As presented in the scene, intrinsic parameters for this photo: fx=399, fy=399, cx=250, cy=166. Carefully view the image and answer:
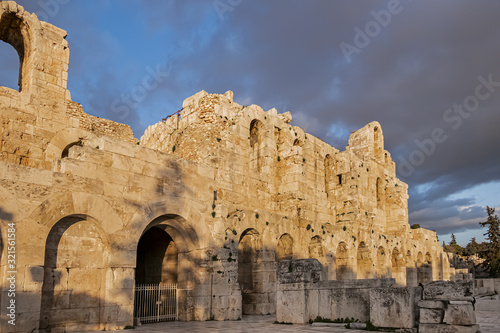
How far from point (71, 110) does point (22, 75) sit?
2269 millimetres

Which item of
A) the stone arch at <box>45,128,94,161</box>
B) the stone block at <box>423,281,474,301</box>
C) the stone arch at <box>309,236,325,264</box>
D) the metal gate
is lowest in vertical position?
the metal gate

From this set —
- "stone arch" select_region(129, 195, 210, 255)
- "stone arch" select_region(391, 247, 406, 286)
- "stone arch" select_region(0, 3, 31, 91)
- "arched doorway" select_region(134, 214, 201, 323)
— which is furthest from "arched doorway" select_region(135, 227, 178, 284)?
"stone arch" select_region(391, 247, 406, 286)

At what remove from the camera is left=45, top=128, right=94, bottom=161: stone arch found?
14064mm

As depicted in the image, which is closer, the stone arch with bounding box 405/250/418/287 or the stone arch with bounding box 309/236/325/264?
the stone arch with bounding box 309/236/325/264

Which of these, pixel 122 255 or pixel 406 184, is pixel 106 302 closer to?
pixel 122 255

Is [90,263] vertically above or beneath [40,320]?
above

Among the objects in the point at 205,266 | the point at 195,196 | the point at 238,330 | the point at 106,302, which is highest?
the point at 195,196

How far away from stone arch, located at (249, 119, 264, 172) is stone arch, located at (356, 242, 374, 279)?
8262 mm

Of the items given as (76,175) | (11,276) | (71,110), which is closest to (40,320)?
(11,276)

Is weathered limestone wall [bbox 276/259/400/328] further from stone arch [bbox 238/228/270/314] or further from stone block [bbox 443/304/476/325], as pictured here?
stone arch [bbox 238/228/270/314]

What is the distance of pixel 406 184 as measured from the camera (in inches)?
1345

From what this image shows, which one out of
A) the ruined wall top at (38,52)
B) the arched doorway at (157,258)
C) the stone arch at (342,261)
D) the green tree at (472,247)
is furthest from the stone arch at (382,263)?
the green tree at (472,247)

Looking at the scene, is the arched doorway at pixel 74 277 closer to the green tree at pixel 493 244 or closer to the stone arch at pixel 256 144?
the stone arch at pixel 256 144

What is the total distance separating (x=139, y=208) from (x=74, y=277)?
8.89 ft
